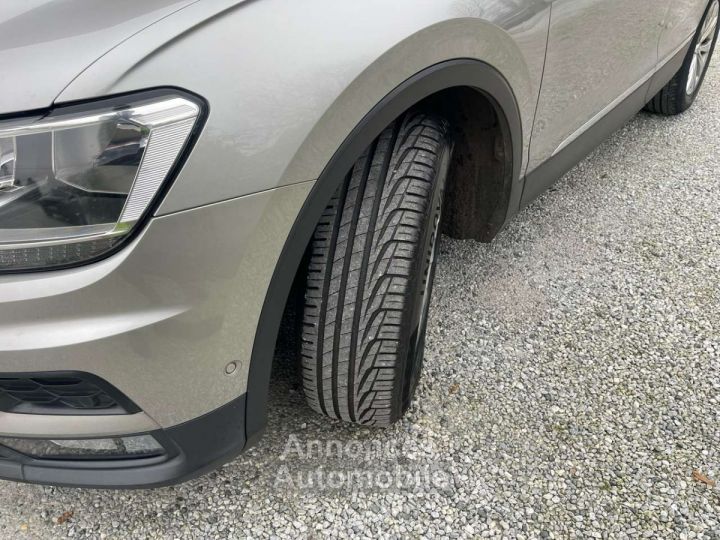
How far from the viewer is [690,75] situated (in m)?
3.72

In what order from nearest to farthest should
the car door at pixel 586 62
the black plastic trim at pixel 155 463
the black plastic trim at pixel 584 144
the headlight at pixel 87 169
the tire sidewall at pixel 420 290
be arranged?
the headlight at pixel 87 169 < the black plastic trim at pixel 155 463 < the tire sidewall at pixel 420 290 < the car door at pixel 586 62 < the black plastic trim at pixel 584 144

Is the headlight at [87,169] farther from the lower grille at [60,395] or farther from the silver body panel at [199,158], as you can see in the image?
the lower grille at [60,395]

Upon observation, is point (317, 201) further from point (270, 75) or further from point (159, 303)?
point (159, 303)

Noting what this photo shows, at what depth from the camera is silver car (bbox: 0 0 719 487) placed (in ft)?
3.39

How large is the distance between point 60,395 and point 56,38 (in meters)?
0.70

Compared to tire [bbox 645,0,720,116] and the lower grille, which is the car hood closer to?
the lower grille

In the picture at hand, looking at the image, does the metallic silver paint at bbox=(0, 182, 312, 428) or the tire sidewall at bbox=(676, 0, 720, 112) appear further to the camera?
the tire sidewall at bbox=(676, 0, 720, 112)

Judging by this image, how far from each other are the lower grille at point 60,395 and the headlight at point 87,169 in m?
0.27

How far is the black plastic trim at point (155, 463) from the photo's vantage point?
1311 mm

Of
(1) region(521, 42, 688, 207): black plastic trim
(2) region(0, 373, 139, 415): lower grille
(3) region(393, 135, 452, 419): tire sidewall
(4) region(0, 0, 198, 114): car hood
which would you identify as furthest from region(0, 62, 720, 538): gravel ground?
(4) region(0, 0, 198, 114): car hood

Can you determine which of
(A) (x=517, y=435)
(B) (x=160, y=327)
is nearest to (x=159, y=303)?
(B) (x=160, y=327)

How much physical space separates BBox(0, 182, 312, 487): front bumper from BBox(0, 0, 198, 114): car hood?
30 centimetres

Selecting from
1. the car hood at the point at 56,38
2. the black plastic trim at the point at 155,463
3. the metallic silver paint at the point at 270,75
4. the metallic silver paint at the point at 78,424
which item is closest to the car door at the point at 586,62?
the metallic silver paint at the point at 270,75

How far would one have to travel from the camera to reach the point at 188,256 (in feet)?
3.60
